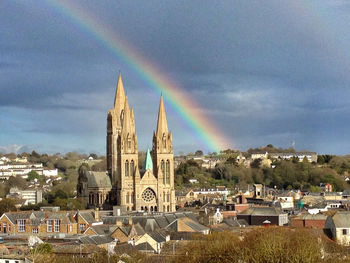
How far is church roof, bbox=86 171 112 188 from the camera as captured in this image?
14362 centimetres

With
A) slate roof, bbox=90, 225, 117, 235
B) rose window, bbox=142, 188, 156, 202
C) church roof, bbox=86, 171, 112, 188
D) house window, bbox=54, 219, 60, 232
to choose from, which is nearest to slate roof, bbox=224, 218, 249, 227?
slate roof, bbox=90, 225, 117, 235

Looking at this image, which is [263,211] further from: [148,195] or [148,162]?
[148,162]

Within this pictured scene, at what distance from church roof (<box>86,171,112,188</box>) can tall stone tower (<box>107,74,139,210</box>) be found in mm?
1293

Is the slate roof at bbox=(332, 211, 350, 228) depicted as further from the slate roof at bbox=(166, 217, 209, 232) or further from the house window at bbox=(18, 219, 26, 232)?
the house window at bbox=(18, 219, 26, 232)

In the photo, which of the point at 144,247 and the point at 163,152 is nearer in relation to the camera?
the point at 144,247

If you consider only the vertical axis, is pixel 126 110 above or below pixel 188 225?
above

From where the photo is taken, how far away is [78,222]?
92.2 meters

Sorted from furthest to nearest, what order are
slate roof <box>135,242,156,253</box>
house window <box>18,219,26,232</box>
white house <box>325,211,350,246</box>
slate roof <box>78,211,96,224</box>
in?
house window <box>18,219,26,232</box>, slate roof <box>78,211,96,224</box>, white house <box>325,211,350,246</box>, slate roof <box>135,242,156,253</box>

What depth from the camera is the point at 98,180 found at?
474 feet

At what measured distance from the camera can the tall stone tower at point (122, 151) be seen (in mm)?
140875

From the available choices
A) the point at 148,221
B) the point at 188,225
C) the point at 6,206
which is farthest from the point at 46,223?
the point at 6,206

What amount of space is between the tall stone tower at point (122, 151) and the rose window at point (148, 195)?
2437 millimetres

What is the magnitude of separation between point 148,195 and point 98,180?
10716 mm

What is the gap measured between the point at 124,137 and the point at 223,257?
85.8m
